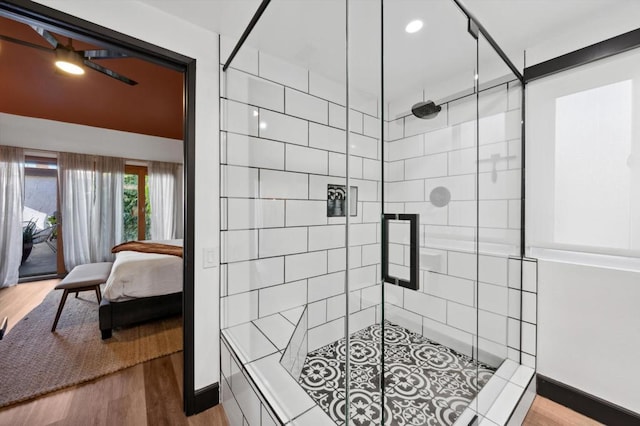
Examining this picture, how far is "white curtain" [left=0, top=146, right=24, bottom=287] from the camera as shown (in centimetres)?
360

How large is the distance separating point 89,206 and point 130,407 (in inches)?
159

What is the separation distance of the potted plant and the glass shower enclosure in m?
4.67

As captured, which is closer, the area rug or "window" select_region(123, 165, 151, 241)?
the area rug

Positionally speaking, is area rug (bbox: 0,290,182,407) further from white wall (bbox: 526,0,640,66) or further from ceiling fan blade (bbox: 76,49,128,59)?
white wall (bbox: 526,0,640,66)

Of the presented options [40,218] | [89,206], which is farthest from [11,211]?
[89,206]

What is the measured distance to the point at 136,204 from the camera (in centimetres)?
480

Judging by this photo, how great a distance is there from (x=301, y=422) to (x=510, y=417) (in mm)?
1013

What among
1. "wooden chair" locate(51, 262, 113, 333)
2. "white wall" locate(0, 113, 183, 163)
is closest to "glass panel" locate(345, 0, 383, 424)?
"wooden chair" locate(51, 262, 113, 333)

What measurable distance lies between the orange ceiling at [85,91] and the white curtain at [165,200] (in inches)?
34.1

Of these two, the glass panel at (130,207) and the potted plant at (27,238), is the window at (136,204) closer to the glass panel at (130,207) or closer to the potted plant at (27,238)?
the glass panel at (130,207)

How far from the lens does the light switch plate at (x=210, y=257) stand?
59.1 inches

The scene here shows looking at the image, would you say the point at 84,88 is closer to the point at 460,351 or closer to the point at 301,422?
the point at 301,422

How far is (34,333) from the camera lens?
2.36 meters

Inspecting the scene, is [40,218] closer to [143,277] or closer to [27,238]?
[27,238]
